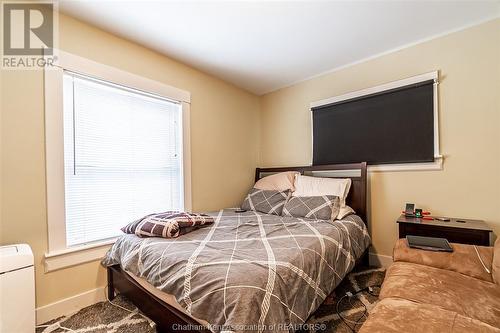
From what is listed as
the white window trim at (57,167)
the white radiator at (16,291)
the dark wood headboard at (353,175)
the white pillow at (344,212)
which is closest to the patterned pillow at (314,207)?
the white pillow at (344,212)

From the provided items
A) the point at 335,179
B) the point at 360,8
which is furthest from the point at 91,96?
the point at 335,179

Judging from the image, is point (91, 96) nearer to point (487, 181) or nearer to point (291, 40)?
point (291, 40)

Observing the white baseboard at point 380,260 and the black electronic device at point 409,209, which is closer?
the black electronic device at point 409,209

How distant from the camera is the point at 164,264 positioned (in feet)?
4.40

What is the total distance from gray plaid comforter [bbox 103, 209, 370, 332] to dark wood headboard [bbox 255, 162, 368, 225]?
0.60m

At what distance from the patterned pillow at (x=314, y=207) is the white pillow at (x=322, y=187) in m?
0.14

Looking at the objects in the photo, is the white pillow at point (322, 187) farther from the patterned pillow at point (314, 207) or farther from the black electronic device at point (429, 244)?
the black electronic device at point (429, 244)

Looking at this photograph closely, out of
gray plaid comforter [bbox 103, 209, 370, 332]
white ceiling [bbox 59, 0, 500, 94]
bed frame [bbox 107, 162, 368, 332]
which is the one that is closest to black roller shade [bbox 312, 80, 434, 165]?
bed frame [bbox 107, 162, 368, 332]

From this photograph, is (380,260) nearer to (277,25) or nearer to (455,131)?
(455,131)

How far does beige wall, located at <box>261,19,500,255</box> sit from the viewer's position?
197 cm

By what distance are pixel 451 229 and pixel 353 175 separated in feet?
3.34

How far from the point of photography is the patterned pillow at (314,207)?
2.23m

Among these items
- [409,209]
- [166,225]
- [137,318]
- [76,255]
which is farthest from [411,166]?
[76,255]

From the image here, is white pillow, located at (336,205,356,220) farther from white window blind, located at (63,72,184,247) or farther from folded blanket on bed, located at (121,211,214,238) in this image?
white window blind, located at (63,72,184,247)
